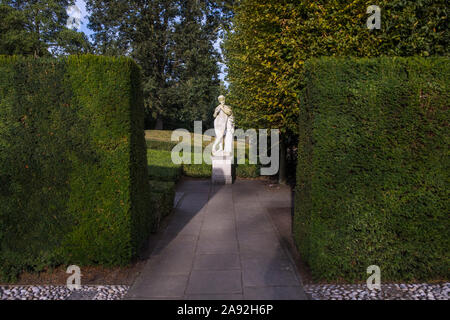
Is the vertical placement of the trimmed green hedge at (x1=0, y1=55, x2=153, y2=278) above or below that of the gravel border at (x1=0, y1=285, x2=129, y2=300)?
above

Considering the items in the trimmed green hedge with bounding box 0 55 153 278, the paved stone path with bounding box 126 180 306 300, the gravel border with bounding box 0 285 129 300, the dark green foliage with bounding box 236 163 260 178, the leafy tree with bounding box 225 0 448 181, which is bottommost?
the gravel border with bounding box 0 285 129 300

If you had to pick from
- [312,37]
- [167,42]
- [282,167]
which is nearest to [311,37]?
[312,37]

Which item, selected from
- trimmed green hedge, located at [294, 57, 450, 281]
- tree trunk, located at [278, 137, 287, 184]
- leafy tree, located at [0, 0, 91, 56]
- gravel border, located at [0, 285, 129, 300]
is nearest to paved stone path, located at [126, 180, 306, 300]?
gravel border, located at [0, 285, 129, 300]

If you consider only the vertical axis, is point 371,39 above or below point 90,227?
above

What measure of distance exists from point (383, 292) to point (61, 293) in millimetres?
4443

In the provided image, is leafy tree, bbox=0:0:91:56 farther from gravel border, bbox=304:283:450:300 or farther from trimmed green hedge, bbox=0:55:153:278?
gravel border, bbox=304:283:450:300

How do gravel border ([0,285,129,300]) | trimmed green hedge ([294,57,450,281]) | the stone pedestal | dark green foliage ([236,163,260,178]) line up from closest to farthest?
gravel border ([0,285,129,300]) < trimmed green hedge ([294,57,450,281]) < the stone pedestal < dark green foliage ([236,163,260,178])

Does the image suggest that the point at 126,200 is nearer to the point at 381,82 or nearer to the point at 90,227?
the point at 90,227

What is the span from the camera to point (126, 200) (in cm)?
456

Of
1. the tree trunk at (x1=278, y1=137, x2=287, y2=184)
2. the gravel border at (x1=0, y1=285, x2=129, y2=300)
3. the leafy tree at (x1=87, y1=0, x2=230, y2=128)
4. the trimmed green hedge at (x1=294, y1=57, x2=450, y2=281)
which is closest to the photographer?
the gravel border at (x1=0, y1=285, x2=129, y2=300)

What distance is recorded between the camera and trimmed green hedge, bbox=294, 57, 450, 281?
4234 millimetres

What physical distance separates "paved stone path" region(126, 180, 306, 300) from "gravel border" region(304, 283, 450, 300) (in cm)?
30
